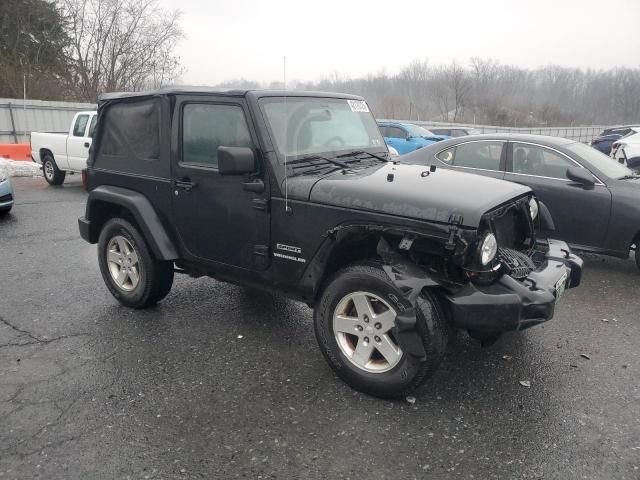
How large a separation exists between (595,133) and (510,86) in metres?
24.2

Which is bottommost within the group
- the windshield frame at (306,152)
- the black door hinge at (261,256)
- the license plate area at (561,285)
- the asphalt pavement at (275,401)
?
the asphalt pavement at (275,401)

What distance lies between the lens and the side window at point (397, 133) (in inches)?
626

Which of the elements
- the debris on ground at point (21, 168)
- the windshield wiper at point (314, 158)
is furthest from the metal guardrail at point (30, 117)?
the windshield wiper at point (314, 158)

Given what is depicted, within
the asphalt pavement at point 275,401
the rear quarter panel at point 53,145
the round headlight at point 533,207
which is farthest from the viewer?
the rear quarter panel at point 53,145

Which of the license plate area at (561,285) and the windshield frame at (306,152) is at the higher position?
the windshield frame at (306,152)

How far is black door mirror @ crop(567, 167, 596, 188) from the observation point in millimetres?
5824

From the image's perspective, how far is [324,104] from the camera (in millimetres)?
4266

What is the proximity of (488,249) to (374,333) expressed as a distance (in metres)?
0.86

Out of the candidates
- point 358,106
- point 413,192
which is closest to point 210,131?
point 358,106

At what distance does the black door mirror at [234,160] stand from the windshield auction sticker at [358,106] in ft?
4.57

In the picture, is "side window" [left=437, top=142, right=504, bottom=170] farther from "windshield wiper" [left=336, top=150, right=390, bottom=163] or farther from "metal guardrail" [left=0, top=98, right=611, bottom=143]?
"metal guardrail" [left=0, top=98, right=611, bottom=143]

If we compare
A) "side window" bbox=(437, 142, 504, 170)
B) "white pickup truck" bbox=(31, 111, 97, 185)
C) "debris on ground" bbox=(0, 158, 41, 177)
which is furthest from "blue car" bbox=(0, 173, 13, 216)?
"side window" bbox=(437, 142, 504, 170)

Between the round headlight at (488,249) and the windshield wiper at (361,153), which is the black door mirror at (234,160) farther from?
the round headlight at (488,249)

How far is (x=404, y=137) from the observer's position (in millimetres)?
15828
